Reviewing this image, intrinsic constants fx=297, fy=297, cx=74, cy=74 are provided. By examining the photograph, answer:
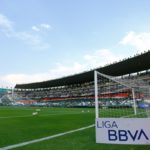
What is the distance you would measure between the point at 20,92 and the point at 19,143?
122m

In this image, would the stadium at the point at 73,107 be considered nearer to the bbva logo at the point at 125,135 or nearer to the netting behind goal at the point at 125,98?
the netting behind goal at the point at 125,98

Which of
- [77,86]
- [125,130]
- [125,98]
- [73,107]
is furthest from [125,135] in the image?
[77,86]

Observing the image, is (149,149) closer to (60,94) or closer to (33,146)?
(33,146)

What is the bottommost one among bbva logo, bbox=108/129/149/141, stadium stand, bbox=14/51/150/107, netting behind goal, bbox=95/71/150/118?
bbva logo, bbox=108/129/149/141

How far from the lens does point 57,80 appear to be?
316 feet

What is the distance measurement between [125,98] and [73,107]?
5946 cm

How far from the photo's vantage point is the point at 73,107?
3132 inches

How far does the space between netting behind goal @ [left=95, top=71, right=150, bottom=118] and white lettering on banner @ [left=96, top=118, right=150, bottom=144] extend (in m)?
4.56

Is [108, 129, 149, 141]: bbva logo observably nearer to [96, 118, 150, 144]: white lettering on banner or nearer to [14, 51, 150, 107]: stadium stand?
[96, 118, 150, 144]: white lettering on banner

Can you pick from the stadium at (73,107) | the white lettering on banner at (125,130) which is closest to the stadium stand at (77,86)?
the stadium at (73,107)

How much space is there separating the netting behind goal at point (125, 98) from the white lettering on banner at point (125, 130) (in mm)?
4560

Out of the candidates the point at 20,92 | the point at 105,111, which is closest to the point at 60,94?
the point at 20,92

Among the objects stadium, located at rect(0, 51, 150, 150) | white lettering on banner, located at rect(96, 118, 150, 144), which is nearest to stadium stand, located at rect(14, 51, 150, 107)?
stadium, located at rect(0, 51, 150, 150)

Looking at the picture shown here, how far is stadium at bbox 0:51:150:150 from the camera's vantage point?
32.3ft
